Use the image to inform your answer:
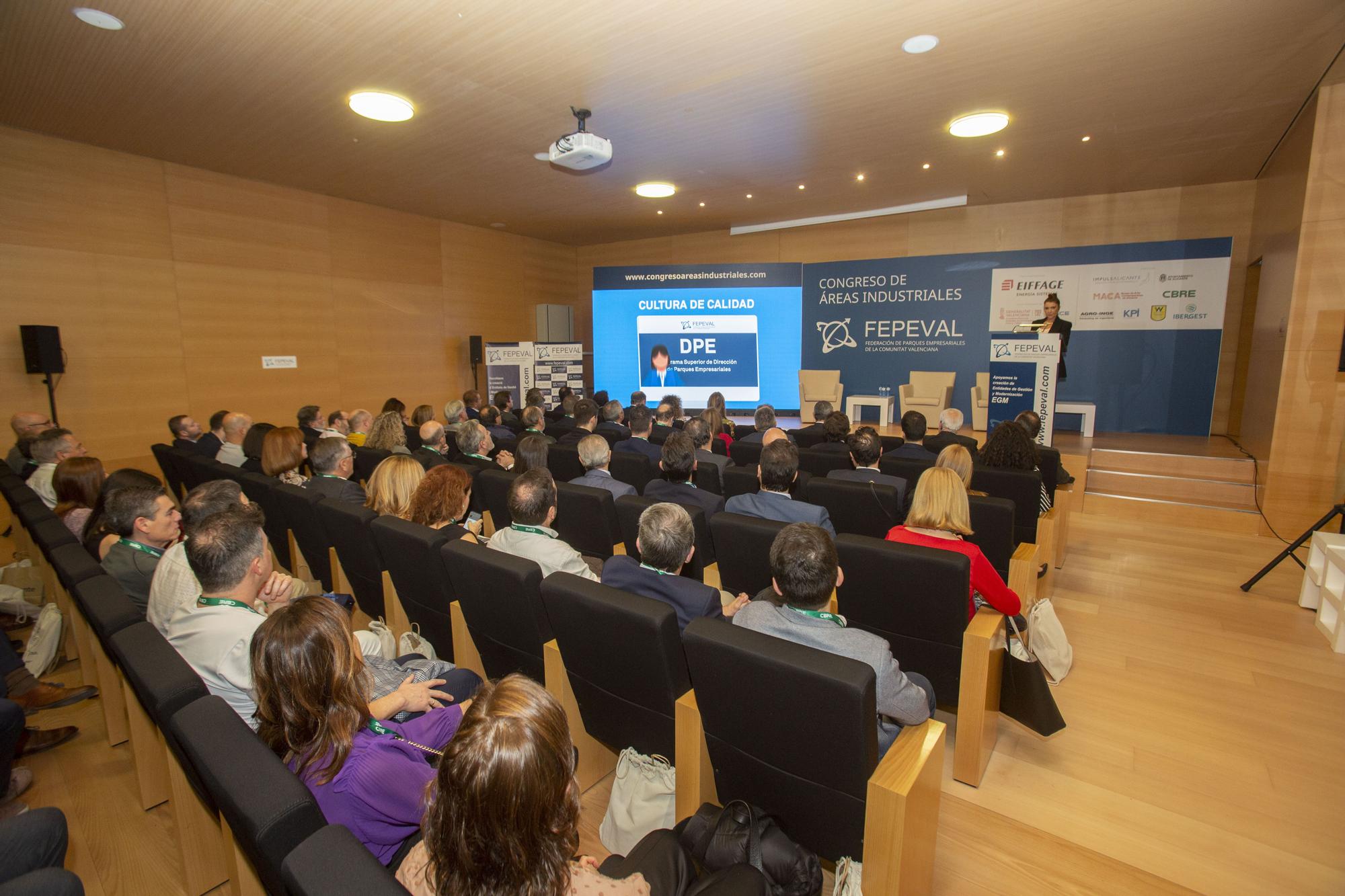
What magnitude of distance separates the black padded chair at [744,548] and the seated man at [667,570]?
40 centimetres

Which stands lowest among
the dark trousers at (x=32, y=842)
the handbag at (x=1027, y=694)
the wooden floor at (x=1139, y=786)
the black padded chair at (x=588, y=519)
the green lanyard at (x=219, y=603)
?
the wooden floor at (x=1139, y=786)

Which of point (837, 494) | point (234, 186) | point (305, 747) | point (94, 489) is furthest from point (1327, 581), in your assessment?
point (234, 186)

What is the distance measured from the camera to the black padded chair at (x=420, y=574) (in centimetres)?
247

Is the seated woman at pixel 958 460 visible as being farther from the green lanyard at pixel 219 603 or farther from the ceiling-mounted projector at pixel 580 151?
the ceiling-mounted projector at pixel 580 151

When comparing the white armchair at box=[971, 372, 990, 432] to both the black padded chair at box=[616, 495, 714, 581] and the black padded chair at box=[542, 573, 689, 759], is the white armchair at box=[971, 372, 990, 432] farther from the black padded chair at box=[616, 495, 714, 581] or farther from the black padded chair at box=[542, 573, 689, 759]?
the black padded chair at box=[542, 573, 689, 759]

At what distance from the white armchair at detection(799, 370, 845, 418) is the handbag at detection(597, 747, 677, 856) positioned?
825cm

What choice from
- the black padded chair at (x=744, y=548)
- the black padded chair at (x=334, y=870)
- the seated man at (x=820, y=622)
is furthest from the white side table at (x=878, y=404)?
the black padded chair at (x=334, y=870)

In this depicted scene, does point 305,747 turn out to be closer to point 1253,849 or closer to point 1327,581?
point 1253,849

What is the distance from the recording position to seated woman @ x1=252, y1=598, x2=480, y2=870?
1.26m

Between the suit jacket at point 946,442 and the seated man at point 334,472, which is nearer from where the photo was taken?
the seated man at point 334,472

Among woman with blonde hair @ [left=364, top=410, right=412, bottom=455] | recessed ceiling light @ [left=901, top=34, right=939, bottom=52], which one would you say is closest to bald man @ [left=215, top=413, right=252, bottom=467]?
woman with blonde hair @ [left=364, top=410, right=412, bottom=455]

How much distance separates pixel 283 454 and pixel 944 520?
3.97 metres

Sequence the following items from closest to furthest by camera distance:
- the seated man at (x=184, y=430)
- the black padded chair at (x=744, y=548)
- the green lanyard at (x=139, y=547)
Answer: the green lanyard at (x=139, y=547)
the black padded chair at (x=744, y=548)
the seated man at (x=184, y=430)

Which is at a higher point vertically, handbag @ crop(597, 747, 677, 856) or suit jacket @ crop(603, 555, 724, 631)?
suit jacket @ crop(603, 555, 724, 631)
